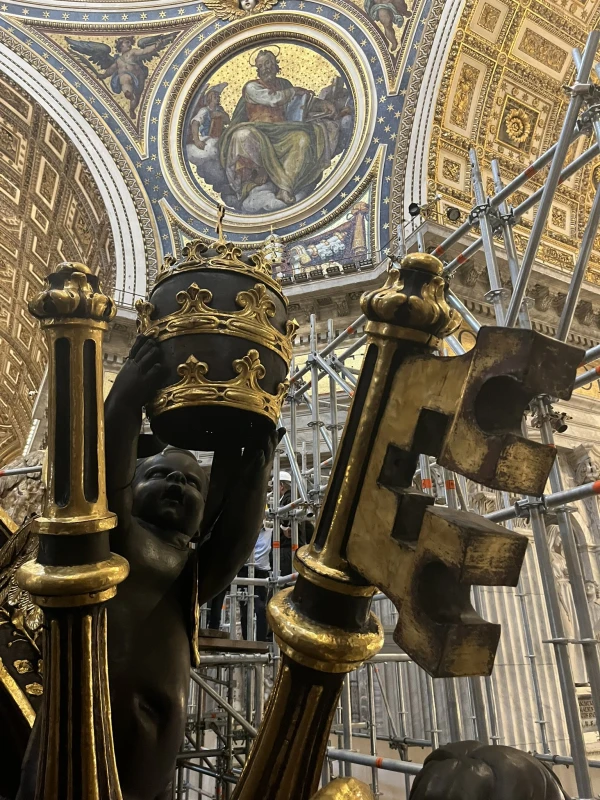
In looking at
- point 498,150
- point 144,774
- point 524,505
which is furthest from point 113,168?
point 144,774

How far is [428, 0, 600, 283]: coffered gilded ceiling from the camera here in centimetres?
914

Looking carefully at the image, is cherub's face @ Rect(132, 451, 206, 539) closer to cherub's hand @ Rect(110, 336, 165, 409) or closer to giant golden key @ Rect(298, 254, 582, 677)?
cherub's hand @ Rect(110, 336, 165, 409)

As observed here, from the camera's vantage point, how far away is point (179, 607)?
1045mm

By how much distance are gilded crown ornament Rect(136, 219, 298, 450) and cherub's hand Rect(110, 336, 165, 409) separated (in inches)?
0.5

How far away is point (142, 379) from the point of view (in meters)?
0.85

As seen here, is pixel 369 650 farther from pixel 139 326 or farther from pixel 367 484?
pixel 139 326

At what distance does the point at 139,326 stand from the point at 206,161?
10805mm

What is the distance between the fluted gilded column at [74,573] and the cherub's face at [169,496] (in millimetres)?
363

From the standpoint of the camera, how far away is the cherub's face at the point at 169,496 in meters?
1.12

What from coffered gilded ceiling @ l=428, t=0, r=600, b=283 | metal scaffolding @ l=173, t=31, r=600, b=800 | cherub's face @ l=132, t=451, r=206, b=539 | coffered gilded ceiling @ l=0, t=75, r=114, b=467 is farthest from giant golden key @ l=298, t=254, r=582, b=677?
coffered gilded ceiling @ l=0, t=75, r=114, b=467

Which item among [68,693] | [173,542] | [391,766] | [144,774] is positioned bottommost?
[391,766]

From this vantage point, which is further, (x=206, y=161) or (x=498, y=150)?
(x=206, y=161)

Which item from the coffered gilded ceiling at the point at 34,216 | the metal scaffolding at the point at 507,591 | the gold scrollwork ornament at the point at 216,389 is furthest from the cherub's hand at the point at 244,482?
the coffered gilded ceiling at the point at 34,216

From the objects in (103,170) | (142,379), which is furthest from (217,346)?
(103,170)
